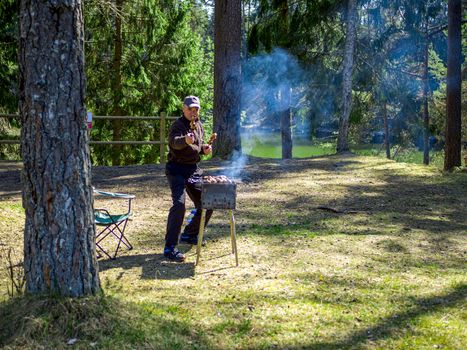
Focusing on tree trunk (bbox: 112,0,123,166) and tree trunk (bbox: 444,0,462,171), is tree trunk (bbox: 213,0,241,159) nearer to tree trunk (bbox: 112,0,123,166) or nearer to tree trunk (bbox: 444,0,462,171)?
tree trunk (bbox: 444,0,462,171)

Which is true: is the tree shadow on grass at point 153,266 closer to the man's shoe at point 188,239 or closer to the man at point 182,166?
the man at point 182,166

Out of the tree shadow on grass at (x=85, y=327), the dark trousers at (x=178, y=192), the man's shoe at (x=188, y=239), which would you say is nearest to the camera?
the tree shadow on grass at (x=85, y=327)

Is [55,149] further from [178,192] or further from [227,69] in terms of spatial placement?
[227,69]

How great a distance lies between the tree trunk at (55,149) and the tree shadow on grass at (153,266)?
4.85 ft

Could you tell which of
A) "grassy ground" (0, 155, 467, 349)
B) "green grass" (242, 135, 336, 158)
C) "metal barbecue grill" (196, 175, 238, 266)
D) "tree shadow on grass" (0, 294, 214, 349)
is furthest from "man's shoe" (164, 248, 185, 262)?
"green grass" (242, 135, 336, 158)

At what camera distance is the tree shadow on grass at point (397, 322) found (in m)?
4.19

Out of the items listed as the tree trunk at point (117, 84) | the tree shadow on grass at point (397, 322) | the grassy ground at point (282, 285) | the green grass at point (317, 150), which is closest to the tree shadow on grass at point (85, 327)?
the grassy ground at point (282, 285)

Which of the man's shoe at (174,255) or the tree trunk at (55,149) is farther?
the man's shoe at (174,255)

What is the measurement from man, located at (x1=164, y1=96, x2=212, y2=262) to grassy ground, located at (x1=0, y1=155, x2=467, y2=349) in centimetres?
33

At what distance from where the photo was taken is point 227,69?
44.0ft

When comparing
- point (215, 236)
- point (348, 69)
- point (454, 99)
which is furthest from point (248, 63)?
point (215, 236)

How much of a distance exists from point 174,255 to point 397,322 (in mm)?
2527

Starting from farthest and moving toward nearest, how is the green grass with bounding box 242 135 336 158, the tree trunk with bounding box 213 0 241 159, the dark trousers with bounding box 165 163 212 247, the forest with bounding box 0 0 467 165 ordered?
the green grass with bounding box 242 135 336 158 → the forest with bounding box 0 0 467 165 → the tree trunk with bounding box 213 0 241 159 → the dark trousers with bounding box 165 163 212 247

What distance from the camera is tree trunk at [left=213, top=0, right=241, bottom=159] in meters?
13.4
